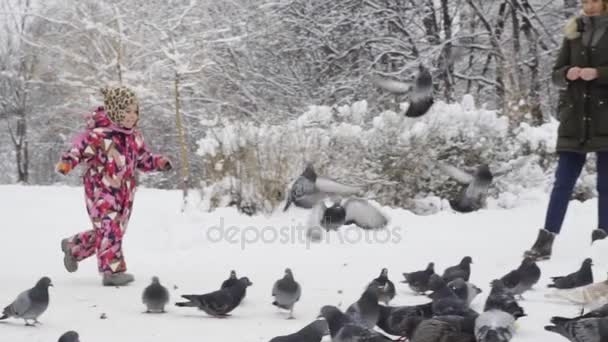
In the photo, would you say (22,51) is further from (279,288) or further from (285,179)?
(279,288)

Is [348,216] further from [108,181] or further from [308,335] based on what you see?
[308,335]

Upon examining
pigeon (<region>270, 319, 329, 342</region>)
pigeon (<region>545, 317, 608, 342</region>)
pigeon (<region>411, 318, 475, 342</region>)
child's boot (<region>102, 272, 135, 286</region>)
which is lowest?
child's boot (<region>102, 272, 135, 286</region>)

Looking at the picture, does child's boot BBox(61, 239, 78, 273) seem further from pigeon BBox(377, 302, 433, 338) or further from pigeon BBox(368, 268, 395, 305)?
pigeon BBox(377, 302, 433, 338)

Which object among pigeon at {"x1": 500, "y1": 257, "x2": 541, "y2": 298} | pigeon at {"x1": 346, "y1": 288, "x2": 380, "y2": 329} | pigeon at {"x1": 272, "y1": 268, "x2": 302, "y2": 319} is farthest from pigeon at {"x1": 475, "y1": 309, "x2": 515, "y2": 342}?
pigeon at {"x1": 272, "y1": 268, "x2": 302, "y2": 319}

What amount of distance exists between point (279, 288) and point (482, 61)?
15.5 m

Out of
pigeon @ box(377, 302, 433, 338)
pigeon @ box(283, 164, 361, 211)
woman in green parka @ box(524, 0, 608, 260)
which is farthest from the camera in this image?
pigeon @ box(283, 164, 361, 211)

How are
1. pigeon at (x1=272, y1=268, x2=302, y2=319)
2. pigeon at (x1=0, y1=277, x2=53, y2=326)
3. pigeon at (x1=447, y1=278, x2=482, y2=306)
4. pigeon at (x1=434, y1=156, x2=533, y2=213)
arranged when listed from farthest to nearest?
pigeon at (x1=434, y1=156, x2=533, y2=213), pigeon at (x1=272, y1=268, x2=302, y2=319), pigeon at (x1=447, y1=278, x2=482, y2=306), pigeon at (x1=0, y1=277, x2=53, y2=326)

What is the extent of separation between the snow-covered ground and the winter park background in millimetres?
24

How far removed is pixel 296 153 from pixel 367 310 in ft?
17.1

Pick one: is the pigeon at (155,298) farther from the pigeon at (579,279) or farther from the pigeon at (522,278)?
the pigeon at (579,279)

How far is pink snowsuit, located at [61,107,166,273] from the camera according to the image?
557 centimetres

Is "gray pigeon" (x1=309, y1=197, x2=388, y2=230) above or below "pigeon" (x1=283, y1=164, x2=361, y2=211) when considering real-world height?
below

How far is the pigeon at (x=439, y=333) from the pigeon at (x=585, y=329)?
1.25ft

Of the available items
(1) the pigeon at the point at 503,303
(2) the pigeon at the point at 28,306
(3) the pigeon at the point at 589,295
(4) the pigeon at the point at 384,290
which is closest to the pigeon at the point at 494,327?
(1) the pigeon at the point at 503,303
